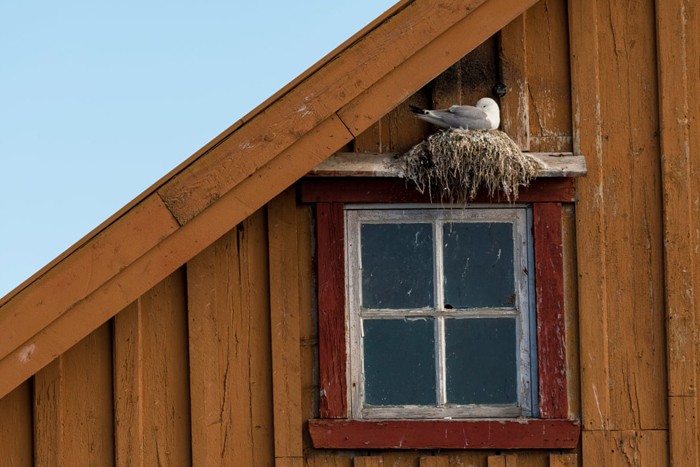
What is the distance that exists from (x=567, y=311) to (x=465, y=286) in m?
0.50

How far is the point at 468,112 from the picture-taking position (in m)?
6.66

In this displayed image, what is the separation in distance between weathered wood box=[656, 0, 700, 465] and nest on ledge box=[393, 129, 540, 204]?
681 millimetres

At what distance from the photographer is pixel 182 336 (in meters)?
6.73

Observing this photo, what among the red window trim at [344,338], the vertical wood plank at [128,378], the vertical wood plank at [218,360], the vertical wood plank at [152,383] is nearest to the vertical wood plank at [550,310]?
the red window trim at [344,338]

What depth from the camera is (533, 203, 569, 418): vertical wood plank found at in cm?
669

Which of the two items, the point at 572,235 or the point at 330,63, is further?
the point at 572,235

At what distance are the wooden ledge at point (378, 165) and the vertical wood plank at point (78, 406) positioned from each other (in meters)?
1.31

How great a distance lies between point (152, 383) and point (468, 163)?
1820mm

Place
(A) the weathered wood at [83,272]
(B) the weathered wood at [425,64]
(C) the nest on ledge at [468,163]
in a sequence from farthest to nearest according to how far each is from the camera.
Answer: (C) the nest on ledge at [468,163] < (B) the weathered wood at [425,64] < (A) the weathered wood at [83,272]

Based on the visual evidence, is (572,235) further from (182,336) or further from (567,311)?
(182,336)

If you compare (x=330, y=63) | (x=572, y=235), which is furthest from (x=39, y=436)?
(x=572, y=235)

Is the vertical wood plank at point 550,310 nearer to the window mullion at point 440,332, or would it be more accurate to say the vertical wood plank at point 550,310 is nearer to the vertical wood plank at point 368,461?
the window mullion at point 440,332

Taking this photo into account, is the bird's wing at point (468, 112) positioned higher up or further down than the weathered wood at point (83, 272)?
higher up

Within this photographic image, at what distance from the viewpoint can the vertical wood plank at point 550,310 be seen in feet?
21.9
